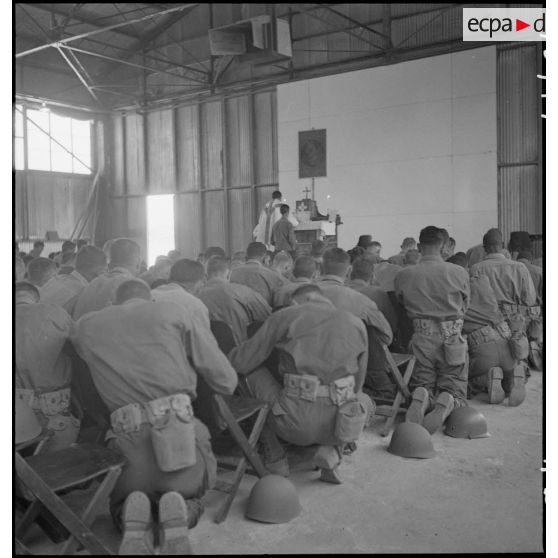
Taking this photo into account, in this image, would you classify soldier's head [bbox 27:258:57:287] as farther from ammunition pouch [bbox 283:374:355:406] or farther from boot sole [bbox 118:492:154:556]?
boot sole [bbox 118:492:154:556]

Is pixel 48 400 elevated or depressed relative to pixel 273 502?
elevated

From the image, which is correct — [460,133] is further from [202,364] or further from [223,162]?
[202,364]

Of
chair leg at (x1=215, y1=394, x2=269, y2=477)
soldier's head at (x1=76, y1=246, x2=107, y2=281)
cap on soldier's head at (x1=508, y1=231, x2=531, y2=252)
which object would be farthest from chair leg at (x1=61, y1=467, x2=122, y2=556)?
cap on soldier's head at (x1=508, y1=231, x2=531, y2=252)

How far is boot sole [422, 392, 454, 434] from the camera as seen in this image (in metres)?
4.67

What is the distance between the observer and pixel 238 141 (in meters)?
18.0

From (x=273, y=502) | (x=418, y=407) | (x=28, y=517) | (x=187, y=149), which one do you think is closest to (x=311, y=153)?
(x=187, y=149)

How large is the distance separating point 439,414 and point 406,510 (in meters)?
1.51

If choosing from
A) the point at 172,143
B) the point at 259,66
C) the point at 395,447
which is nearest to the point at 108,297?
the point at 395,447

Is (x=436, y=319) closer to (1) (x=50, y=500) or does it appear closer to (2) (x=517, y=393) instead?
(2) (x=517, y=393)

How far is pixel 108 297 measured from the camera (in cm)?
425

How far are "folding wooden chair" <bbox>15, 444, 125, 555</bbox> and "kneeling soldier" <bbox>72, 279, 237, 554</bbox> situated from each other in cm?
13

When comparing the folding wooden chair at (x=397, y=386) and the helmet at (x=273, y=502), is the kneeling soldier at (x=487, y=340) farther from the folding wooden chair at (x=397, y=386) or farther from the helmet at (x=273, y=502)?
the helmet at (x=273, y=502)

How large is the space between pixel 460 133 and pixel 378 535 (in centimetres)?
1058

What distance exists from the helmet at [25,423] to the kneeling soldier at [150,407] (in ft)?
1.52
